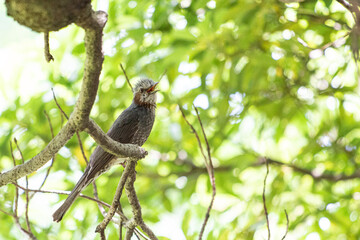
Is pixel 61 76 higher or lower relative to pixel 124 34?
higher

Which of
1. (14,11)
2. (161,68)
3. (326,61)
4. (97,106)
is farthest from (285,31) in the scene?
(14,11)

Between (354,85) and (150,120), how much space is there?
2.58 m

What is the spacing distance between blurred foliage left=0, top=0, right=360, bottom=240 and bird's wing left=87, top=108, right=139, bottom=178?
1063 millimetres

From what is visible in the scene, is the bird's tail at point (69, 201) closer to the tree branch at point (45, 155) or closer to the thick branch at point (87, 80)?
the tree branch at point (45, 155)

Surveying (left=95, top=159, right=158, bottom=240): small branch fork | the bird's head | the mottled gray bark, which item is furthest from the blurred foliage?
the mottled gray bark

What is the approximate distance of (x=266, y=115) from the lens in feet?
17.8

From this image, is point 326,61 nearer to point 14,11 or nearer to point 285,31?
point 285,31

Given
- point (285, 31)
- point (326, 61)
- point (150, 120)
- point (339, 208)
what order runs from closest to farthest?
point (150, 120)
point (339, 208)
point (285, 31)
point (326, 61)

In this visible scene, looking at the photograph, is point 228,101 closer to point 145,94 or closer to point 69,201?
point 145,94

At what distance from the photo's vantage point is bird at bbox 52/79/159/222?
362 centimetres

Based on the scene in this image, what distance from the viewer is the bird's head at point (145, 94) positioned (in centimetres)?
450

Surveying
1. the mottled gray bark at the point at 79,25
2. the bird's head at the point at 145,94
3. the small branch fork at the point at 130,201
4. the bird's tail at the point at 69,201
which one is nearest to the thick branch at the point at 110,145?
the mottled gray bark at the point at 79,25

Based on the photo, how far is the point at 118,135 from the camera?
4.08 m

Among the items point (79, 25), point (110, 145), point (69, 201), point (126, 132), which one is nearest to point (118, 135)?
point (126, 132)
